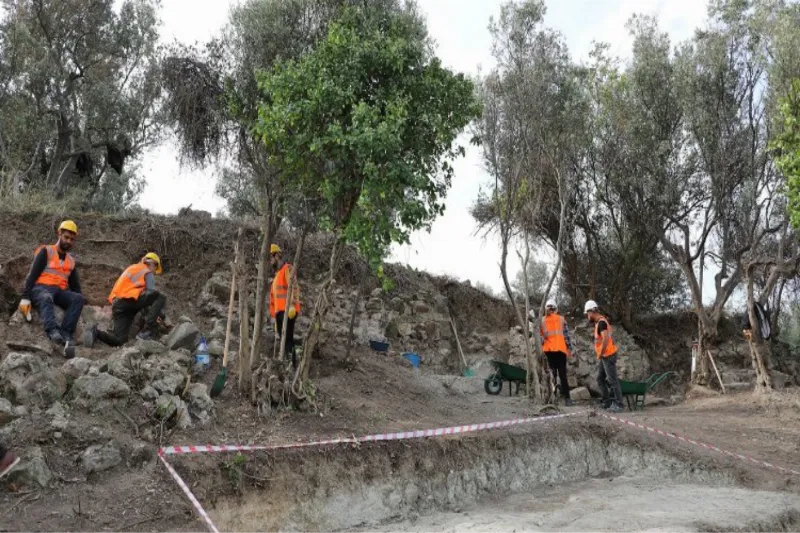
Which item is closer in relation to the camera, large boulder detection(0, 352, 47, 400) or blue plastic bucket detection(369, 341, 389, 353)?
large boulder detection(0, 352, 47, 400)

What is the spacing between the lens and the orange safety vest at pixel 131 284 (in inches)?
353

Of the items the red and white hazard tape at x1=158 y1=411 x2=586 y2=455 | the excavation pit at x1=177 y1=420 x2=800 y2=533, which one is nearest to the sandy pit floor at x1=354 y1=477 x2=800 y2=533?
A: the excavation pit at x1=177 y1=420 x2=800 y2=533

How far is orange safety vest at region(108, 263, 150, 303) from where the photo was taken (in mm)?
8969

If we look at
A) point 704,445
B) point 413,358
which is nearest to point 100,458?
point 704,445

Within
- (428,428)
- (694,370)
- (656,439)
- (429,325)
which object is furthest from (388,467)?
(694,370)

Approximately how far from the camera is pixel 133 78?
17562mm

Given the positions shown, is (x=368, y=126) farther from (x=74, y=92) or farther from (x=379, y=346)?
(x=74, y=92)

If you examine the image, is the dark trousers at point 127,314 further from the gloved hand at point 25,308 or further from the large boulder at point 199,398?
the large boulder at point 199,398

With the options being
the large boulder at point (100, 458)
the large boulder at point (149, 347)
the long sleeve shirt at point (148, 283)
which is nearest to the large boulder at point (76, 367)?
the large boulder at point (149, 347)

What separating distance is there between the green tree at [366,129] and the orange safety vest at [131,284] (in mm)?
2437

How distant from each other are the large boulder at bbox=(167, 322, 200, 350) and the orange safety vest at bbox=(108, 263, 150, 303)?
86 cm

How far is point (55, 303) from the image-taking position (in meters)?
8.36

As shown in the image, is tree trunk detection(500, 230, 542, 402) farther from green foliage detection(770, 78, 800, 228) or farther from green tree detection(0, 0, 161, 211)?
green tree detection(0, 0, 161, 211)

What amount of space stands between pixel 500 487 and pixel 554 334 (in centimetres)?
440
